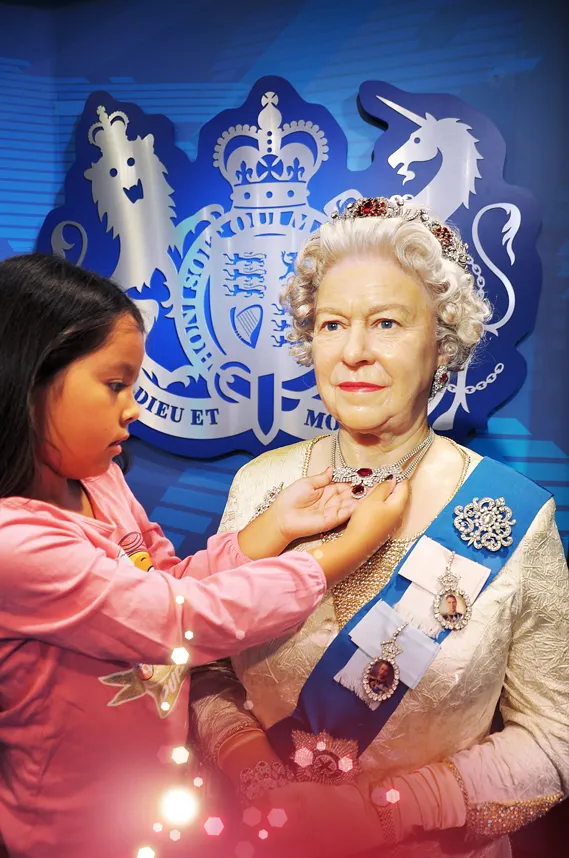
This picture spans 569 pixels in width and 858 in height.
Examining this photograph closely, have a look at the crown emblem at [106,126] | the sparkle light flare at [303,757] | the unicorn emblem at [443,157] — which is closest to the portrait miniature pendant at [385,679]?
the sparkle light flare at [303,757]

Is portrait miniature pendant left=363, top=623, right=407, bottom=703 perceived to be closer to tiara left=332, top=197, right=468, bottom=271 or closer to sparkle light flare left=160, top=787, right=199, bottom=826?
sparkle light flare left=160, top=787, right=199, bottom=826

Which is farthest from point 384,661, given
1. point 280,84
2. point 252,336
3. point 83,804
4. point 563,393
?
point 280,84

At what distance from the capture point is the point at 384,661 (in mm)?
1089

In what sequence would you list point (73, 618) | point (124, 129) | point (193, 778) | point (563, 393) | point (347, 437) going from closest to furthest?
point (73, 618), point (193, 778), point (347, 437), point (563, 393), point (124, 129)

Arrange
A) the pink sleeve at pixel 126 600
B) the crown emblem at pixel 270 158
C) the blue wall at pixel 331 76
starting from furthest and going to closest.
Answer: the crown emblem at pixel 270 158 < the blue wall at pixel 331 76 < the pink sleeve at pixel 126 600

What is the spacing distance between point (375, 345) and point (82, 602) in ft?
1.92

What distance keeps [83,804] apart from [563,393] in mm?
1198

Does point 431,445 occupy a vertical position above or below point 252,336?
below

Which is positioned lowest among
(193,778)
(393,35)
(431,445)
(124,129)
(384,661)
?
(193,778)

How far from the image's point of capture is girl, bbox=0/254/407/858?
2.87 ft

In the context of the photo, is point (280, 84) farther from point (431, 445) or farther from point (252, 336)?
point (431, 445)

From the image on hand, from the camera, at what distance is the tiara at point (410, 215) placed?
117 centimetres

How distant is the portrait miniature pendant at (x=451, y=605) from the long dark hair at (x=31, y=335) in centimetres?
64

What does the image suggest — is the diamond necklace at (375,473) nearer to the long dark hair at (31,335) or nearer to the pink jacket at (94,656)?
the pink jacket at (94,656)
